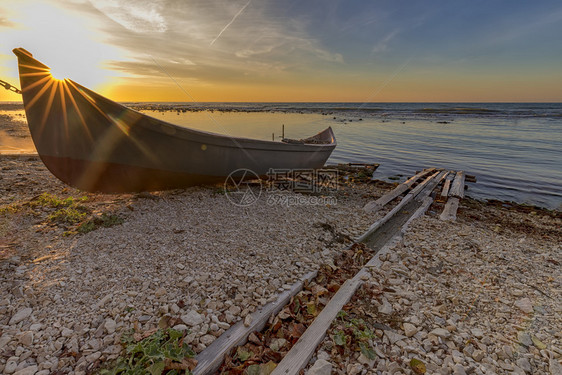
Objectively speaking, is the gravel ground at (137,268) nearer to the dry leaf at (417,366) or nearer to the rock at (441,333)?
the dry leaf at (417,366)

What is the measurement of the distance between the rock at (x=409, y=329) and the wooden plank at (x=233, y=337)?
1.56m

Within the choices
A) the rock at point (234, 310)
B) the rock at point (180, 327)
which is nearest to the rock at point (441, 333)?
the rock at point (234, 310)

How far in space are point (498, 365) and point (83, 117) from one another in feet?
28.9

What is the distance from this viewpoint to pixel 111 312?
312 cm

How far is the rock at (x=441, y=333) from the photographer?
3152 millimetres

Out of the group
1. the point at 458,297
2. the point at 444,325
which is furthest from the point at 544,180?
the point at 444,325

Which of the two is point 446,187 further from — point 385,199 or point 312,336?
point 312,336

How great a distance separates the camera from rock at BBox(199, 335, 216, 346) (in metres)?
2.85

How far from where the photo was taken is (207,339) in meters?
2.89

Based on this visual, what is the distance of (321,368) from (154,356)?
1715 millimetres

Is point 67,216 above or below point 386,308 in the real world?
above

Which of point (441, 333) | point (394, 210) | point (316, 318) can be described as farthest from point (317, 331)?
point (394, 210)

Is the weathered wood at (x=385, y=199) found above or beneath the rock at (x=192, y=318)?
beneath

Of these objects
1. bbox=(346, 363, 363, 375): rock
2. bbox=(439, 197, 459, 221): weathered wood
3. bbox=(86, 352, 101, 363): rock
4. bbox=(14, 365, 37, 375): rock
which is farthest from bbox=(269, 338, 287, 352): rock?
bbox=(439, 197, 459, 221): weathered wood
